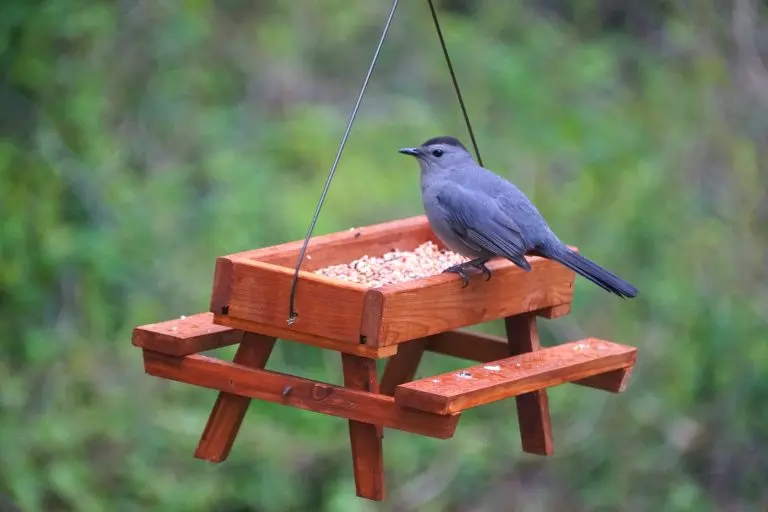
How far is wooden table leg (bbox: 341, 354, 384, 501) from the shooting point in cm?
339

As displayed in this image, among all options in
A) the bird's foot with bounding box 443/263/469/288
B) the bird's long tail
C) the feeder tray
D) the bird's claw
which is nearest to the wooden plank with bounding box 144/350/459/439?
the feeder tray

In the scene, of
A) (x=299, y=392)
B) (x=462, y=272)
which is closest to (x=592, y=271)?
(x=462, y=272)

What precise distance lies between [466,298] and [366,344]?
45 centimetres

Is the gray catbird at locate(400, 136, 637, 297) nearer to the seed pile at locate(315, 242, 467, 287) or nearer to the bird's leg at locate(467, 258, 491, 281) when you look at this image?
the bird's leg at locate(467, 258, 491, 281)

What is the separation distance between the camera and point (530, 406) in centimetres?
389

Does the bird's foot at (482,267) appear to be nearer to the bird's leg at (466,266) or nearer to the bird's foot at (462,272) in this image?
the bird's leg at (466,266)

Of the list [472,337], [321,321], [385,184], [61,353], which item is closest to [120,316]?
[61,353]

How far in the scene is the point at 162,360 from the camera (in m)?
3.65

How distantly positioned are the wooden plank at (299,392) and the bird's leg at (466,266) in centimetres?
48

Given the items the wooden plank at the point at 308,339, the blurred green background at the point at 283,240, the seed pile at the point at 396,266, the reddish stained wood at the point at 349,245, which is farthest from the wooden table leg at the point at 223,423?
the blurred green background at the point at 283,240

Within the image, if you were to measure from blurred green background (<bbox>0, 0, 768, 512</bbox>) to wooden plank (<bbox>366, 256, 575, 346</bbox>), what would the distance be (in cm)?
228

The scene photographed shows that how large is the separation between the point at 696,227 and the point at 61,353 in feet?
11.1

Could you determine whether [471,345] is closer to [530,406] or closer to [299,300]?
[530,406]

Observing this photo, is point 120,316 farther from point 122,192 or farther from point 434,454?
point 434,454
